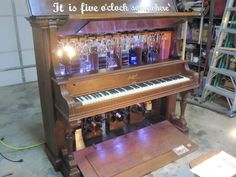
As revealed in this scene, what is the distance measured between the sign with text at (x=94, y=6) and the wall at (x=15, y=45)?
2488mm

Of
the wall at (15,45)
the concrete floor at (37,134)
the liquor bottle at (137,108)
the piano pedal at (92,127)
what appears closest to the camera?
the concrete floor at (37,134)

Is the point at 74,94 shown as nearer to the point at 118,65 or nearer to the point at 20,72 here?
the point at 118,65

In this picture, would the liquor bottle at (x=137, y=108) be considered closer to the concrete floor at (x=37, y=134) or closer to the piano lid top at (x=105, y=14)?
the concrete floor at (x=37, y=134)

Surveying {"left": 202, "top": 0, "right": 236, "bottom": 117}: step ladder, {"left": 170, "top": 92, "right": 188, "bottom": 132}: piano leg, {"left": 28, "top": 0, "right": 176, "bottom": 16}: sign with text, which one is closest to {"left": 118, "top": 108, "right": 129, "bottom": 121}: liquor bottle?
{"left": 170, "top": 92, "right": 188, "bottom": 132}: piano leg

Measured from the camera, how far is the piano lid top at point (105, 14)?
1.63m

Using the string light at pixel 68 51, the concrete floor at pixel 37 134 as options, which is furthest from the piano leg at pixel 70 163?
the string light at pixel 68 51

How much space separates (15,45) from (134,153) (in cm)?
323

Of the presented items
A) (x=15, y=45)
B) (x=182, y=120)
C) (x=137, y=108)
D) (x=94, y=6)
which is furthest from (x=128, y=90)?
(x=15, y=45)

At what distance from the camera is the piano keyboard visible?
170cm

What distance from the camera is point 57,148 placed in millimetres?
1997

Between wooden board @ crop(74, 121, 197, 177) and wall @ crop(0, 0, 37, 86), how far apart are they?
114 inches

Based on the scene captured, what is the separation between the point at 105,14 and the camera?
1.64 m

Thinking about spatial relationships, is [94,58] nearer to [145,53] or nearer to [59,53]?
[59,53]

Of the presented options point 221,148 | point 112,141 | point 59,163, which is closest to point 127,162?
point 112,141
